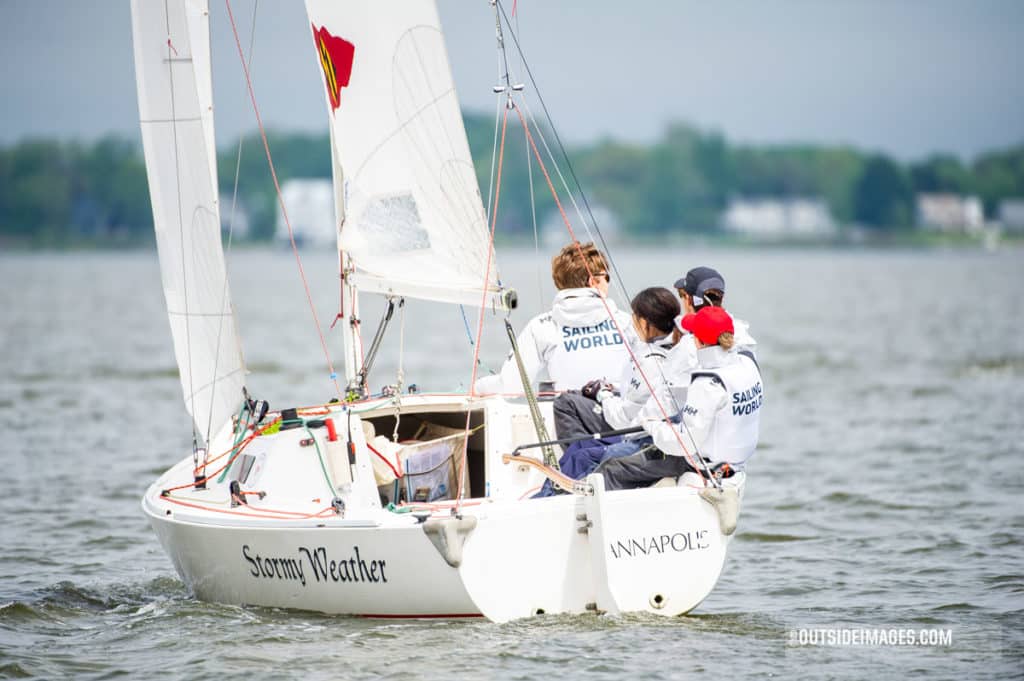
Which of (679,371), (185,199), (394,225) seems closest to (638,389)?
(679,371)

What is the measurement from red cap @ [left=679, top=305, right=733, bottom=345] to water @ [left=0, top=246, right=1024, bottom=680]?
1651 mm

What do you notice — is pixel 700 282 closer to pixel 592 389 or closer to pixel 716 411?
pixel 716 411

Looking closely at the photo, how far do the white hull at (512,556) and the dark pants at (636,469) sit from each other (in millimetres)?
353

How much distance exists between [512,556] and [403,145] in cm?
303

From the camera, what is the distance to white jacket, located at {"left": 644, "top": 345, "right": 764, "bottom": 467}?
8852 millimetres

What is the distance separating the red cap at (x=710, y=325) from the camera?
28.7 feet

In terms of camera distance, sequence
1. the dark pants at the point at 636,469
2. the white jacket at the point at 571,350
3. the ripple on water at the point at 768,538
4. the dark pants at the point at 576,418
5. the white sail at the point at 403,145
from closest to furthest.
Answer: the dark pants at the point at 636,469
the dark pants at the point at 576,418
the white jacket at the point at 571,350
the white sail at the point at 403,145
the ripple on water at the point at 768,538

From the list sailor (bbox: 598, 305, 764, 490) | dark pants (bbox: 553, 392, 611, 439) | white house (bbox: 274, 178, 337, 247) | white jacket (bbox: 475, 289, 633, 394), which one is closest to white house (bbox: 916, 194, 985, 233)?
white house (bbox: 274, 178, 337, 247)

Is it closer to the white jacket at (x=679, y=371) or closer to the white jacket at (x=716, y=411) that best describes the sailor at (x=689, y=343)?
the white jacket at (x=679, y=371)

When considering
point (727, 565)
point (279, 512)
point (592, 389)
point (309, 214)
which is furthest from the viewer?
point (309, 214)

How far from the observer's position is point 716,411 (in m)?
8.91

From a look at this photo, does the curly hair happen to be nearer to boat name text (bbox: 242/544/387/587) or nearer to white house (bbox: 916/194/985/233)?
boat name text (bbox: 242/544/387/587)

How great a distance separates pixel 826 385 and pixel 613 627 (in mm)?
17376

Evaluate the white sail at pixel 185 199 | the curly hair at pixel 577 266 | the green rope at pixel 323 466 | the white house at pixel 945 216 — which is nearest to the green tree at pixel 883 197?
the white house at pixel 945 216
